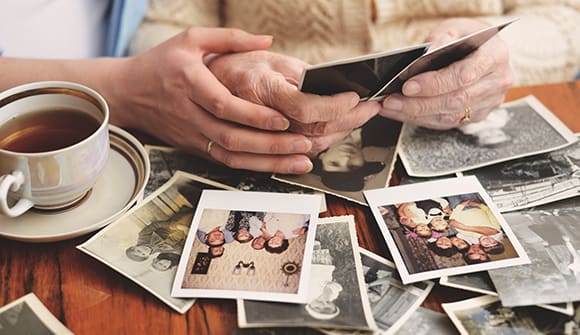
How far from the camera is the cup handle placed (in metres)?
0.67

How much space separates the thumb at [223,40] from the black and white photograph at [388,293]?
1.25ft

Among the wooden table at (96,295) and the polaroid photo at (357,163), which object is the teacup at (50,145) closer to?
the wooden table at (96,295)

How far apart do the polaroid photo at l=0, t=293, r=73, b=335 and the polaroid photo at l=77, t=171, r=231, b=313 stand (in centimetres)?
8

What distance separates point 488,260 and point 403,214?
0.13 m

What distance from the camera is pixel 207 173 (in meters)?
0.86

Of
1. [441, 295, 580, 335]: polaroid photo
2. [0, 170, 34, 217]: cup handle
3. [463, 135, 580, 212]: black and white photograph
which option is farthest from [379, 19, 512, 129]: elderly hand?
[0, 170, 34, 217]: cup handle

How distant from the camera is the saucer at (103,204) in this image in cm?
72

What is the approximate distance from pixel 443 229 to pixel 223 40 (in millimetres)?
441

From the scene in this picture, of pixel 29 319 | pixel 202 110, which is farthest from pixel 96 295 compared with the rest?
pixel 202 110

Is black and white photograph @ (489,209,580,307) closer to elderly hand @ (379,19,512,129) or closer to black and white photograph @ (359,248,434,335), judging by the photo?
black and white photograph @ (359,248,434,335)

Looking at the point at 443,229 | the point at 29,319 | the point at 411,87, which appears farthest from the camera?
the point at 411,87

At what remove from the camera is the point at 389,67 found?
30.2 inches

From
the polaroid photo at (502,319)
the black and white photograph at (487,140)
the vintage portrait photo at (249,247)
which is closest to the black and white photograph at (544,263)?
the polaroid photo at (502,319)

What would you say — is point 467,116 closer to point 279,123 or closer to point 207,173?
point 279,123
